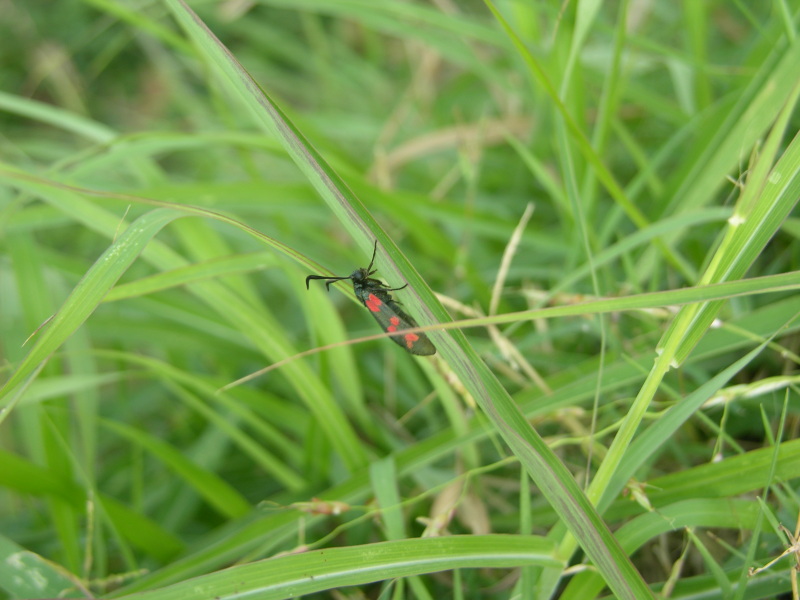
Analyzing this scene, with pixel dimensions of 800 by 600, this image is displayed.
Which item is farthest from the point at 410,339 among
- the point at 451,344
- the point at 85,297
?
the point at 85,297

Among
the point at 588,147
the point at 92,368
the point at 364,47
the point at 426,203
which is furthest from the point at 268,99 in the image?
the point at 364,47

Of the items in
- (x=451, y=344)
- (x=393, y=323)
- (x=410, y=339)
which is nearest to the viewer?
(x=451, y=344)

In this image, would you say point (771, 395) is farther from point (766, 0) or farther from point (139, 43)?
point (139, 43)

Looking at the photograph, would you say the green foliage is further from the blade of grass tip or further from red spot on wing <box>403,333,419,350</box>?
red spot on wing <box>403,333,419,350</box>

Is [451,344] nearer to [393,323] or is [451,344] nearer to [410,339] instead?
[410,339]

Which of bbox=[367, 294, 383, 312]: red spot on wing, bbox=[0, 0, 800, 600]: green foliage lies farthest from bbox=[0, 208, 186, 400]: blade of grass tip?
bbox=[367, 294, 383, 312]: red spot on wing

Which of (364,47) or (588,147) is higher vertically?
(364,47)

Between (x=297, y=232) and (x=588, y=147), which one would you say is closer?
(x=588, y=147)

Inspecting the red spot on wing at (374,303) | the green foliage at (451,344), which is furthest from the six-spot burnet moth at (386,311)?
the green foliage at (451,344)
